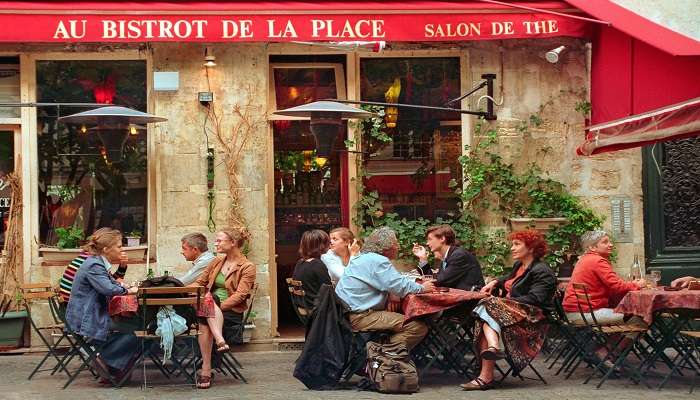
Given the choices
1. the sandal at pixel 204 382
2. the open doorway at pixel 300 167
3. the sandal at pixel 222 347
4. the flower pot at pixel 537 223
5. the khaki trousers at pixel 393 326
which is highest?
the open doorway at pixel 300 167

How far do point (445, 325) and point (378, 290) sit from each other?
2.22ft

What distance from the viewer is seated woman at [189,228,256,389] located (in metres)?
9.41

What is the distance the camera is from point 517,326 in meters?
9.23

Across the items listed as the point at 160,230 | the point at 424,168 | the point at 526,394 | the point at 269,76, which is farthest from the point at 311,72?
the point at 526,394

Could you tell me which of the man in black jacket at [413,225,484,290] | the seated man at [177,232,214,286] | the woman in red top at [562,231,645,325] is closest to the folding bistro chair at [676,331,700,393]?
the woman in red top at [562,231,645,325]

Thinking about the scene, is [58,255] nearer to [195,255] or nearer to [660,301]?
[195,255]

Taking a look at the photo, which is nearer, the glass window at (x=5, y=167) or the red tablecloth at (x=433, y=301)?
the red tablecloth at (x=433, y=301)

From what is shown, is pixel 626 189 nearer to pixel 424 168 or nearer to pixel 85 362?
pixel 424 168

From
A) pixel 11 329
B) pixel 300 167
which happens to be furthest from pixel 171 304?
pixel 300 167

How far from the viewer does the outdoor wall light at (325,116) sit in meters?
11.0

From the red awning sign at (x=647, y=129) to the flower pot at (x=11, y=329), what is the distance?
594 cm

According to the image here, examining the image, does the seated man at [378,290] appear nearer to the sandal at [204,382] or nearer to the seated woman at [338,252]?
the seated woman at [338,252]

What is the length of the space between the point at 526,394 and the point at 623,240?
382 centimetres

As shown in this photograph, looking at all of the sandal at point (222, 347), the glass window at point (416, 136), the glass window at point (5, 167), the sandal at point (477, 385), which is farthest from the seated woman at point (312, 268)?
the glass window at point (5, 167)
